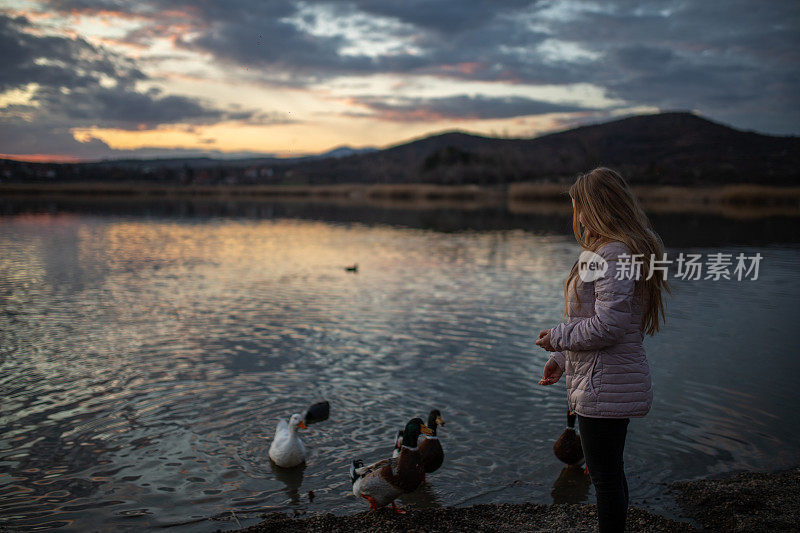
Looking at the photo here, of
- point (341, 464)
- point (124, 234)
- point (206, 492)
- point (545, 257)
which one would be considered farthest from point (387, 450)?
point (124, 234)

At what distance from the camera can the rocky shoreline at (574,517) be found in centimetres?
456

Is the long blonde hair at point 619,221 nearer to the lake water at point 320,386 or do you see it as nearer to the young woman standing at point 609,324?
the young woman standing at point 609,324

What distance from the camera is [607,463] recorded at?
11.1 feet

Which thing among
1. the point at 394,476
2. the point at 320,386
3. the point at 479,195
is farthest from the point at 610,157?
the point at 394,476

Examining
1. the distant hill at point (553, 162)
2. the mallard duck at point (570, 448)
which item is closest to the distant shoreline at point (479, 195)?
the distant hill at point (553, 162)

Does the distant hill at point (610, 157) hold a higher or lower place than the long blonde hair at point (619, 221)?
higher

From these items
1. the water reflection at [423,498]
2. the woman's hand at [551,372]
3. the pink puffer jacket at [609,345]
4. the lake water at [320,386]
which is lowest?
the water reflection at [423,498]

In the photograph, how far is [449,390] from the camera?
8133 mm

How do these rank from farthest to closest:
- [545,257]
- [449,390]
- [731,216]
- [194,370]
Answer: [731,216]
[545,257]
[194,370]
[449,390]

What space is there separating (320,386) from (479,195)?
67206 millimetres

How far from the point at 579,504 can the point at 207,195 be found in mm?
90195

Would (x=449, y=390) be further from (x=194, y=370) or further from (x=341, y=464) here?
(x=194, y=370)

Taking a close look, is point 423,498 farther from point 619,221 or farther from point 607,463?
point 619,221

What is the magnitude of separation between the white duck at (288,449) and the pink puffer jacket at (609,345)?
3.42m
